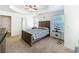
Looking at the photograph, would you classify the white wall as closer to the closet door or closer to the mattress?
the mattress

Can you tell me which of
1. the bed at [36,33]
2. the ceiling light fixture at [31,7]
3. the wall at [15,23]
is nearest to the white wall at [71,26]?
the bed at [36,33]

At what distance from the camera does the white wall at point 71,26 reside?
163cm

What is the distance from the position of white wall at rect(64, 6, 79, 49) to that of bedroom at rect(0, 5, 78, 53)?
7 centimetres

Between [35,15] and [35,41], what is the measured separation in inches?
20.4

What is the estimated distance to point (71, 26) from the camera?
1.66 m

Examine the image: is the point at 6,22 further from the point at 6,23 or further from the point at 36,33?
the point at 36,33

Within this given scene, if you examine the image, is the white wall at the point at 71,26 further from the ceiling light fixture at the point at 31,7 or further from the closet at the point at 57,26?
the ceiling light fixture at the point at 31,7

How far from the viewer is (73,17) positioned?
164 centimetres

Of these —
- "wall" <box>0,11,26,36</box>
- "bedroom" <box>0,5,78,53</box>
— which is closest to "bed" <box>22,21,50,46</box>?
"bedroom" <box>0,5,78,53</box>

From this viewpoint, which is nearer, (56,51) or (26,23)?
(56,51)
